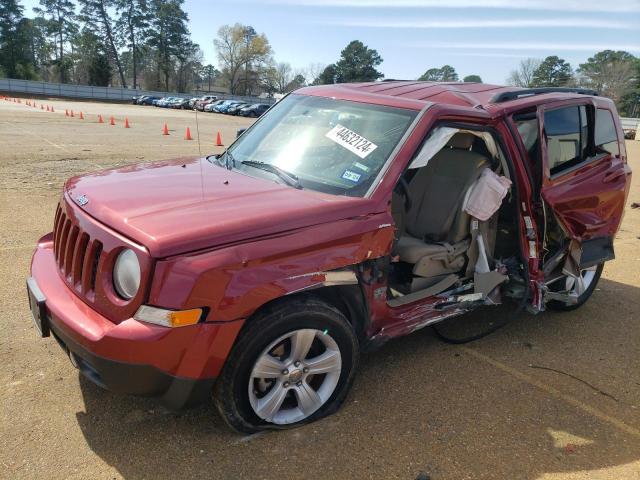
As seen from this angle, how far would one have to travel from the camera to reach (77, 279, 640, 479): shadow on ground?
2.63 meters

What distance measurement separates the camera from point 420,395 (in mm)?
3301

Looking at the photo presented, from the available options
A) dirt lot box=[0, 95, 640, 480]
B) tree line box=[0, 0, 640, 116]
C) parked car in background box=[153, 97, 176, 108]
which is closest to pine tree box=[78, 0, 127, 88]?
tree line box=[0, 0, 640, 116]

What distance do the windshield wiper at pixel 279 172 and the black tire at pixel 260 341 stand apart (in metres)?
0.76

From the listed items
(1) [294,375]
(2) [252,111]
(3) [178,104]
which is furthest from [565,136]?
(3) [178,104]

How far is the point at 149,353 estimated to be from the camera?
2.33m

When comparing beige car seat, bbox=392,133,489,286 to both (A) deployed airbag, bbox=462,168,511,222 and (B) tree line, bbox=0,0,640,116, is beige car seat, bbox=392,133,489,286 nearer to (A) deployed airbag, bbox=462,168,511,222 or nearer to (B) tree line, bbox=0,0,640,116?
(A) deployed airbag, bbox=462,168,511,222

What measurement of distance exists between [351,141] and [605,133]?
2766 mm

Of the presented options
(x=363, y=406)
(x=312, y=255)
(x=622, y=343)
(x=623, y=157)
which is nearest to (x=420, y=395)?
(x=363, y=406)

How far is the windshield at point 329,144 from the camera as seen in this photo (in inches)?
126

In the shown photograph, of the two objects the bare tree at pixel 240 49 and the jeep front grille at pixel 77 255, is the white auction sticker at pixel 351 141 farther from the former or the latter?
the bare tree at pixel 240 49

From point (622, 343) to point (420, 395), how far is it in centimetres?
217

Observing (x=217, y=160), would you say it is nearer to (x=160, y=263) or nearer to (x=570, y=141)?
(x=160, y=263)

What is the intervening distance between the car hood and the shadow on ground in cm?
111

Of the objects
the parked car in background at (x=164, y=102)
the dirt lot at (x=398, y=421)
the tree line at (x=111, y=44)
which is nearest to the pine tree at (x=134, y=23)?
the tree line at (x=111, y=44)
